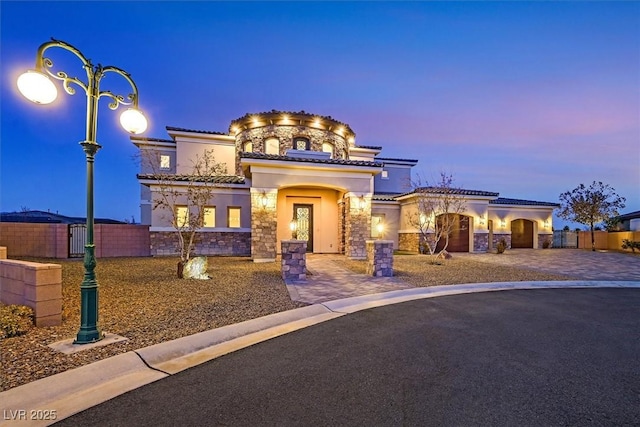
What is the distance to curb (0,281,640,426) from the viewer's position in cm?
271

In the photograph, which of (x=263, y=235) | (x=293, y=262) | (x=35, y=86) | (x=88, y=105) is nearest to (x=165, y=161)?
(x=263, y=235)

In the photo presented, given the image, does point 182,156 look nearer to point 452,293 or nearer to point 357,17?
point 357,17

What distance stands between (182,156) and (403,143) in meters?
44.7

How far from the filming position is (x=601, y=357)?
397 cm

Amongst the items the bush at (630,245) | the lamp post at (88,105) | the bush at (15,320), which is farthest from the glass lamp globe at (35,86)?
the bush at (630,245)

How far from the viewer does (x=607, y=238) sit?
2475 cm

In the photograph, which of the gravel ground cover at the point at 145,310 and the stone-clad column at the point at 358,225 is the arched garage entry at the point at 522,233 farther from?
the gravel ground cover at the point at 145,310

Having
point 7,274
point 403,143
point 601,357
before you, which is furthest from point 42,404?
point 403,143

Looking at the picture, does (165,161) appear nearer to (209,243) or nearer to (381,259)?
(209,243)

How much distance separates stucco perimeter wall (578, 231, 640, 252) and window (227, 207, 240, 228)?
2902cm

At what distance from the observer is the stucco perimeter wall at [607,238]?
2268 cm

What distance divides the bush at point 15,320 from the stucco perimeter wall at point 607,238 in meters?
33.2

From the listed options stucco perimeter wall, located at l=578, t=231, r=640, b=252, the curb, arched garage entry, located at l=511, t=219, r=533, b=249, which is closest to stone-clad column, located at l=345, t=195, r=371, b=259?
the curb

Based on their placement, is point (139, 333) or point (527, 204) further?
point (527, 204)
